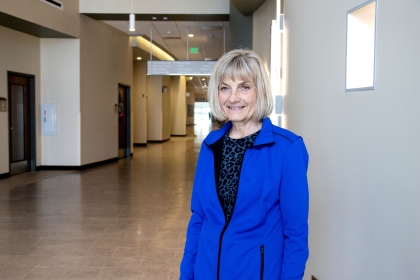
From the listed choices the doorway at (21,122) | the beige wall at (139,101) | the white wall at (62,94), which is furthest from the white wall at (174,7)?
the beige wall at (139,101)

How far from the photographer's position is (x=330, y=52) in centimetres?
277

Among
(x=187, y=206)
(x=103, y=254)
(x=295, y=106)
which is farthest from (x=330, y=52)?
(x=187, y=206)

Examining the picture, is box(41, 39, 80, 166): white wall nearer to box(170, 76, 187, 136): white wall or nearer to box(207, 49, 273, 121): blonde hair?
box(207, 49, 273, 121): blonde hair

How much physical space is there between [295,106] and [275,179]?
231 cm

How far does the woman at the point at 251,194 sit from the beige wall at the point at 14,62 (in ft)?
27.7

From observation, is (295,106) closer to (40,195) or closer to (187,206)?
(187,206)

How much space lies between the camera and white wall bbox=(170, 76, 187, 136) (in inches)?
939

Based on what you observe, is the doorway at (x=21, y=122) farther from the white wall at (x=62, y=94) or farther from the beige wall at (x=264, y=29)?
the beige wall at (x=264, y=29)

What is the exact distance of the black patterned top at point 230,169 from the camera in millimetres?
1465

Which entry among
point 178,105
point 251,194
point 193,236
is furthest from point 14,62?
point 178,105

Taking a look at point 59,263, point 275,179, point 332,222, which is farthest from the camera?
point 59,263

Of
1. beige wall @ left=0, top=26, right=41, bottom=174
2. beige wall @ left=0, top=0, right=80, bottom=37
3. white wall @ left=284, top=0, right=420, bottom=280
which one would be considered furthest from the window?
beige wall @ left=0, top=26, right=41, bottom=174

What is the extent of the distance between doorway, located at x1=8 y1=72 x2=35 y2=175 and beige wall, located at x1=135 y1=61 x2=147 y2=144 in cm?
705

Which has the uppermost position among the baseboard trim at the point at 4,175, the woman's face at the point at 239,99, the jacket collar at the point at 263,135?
the woman's face at the point at 239,99
